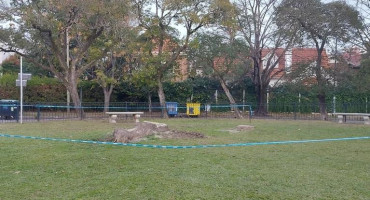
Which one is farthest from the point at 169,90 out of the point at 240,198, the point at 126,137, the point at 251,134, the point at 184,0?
the point at 240,198

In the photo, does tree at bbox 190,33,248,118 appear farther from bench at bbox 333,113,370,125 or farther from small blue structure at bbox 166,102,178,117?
bench at bbox 333,113,370,125

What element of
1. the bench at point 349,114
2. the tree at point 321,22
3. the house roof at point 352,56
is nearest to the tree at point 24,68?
the tree at point 321,22

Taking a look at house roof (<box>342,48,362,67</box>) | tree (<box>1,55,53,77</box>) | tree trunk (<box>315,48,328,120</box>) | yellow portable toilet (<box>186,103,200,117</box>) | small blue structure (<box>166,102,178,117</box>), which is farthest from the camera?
tree (<box>1,55,53,77</box>)

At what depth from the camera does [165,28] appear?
26.4m

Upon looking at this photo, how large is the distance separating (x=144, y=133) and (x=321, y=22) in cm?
1503

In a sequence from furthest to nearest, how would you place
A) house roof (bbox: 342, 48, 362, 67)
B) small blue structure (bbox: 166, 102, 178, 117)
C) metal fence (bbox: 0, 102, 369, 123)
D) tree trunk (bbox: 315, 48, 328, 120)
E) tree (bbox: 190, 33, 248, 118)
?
small blue structure (bbox: 166, 102, 178, 117) → tree (bbox: 190, 33, 248, 118) → house roof (bbox: 342, 48, 362, 67) → metal fence (bbox: 0, 102, 369, 123) → tree trunk (bbox: 315, 48, 328, 120)

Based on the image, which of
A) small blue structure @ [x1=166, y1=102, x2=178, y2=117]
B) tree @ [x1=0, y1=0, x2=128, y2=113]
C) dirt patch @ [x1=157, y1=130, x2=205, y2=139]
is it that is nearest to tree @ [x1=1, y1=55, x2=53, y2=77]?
tree @ [x1=0, y1=0, x2=128, y2=113]

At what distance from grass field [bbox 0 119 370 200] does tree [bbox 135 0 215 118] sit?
46.1 ft

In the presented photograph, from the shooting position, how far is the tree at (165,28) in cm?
2477

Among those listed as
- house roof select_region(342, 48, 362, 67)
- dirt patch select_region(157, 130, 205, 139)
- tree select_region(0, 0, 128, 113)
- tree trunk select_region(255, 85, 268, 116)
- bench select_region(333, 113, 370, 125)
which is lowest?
dirt patch select_region(157, 130, 205, 139)

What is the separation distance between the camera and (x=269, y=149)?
37.4 feet

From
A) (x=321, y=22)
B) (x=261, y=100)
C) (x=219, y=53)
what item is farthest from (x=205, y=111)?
(x=321, y=22)

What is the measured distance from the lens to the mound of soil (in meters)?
12.5

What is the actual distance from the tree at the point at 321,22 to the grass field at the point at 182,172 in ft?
43.0
